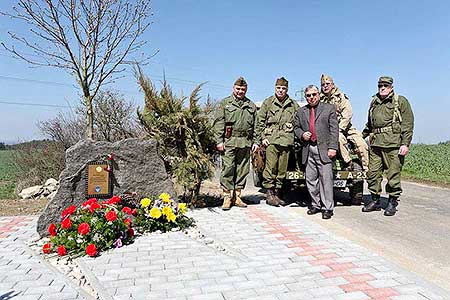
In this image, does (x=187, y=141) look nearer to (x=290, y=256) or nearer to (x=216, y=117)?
(x=216, y=117)

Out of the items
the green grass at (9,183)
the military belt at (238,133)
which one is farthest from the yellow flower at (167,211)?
the green grass at (9,183)

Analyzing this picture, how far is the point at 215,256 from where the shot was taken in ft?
12.6

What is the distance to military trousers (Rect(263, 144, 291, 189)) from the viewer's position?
625cm

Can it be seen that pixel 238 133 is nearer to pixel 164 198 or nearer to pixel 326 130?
pixel 326 130

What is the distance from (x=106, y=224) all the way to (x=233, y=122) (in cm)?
269

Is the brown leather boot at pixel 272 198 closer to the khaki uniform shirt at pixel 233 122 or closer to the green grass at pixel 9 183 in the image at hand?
the khaki uniform shirt at pixel 233 122

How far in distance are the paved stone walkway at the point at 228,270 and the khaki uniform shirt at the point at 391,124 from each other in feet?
6.47

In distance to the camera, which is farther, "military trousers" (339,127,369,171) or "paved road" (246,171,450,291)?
"military trousers" (339,127,369,171)

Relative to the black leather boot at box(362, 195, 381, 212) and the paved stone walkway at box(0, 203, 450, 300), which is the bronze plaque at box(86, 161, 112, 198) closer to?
the paved stone walkway at box(0, 203, 450, 300)

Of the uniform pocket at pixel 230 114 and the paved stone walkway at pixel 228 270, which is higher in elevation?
the uniform pocket at pixel 230 114

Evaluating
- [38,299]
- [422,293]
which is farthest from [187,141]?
[422,293]

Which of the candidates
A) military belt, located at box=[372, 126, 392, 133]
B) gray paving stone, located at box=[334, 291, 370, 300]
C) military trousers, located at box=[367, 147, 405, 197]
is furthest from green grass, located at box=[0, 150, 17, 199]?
gray paving stone, located at box=[334, 291, 370, 300]

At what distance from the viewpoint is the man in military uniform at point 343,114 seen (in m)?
6.34

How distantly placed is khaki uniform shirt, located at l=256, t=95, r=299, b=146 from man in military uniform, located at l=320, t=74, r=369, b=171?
0.64 m
